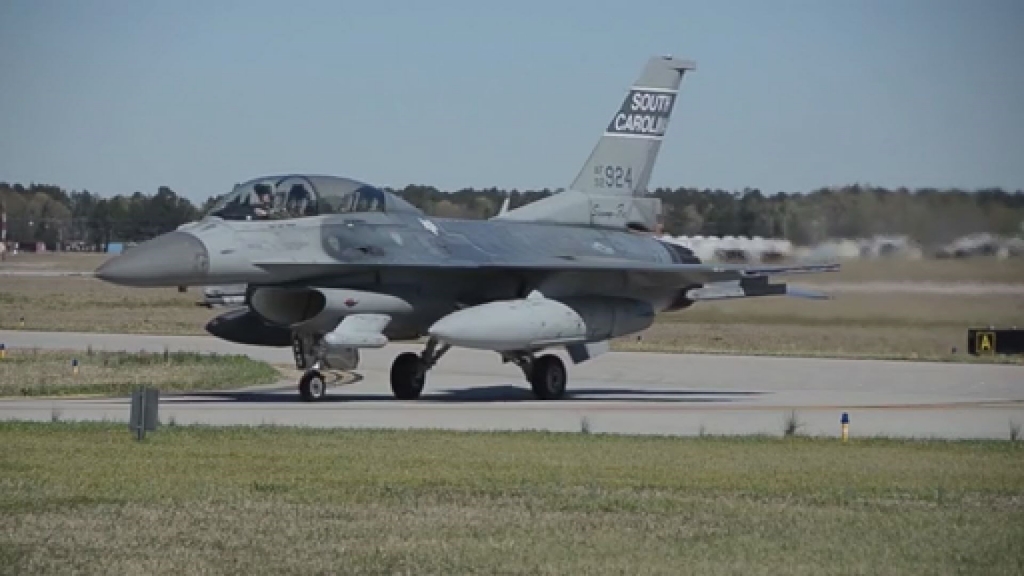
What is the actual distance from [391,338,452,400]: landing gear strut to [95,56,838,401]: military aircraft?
3cm

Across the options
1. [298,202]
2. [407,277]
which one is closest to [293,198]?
[298,202]

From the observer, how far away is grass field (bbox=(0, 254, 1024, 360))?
3216 centimetres


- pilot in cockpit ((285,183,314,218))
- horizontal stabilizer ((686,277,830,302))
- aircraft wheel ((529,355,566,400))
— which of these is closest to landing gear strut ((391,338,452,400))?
aircraft wheel ((529,355,566,400))

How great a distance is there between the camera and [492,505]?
1359cm

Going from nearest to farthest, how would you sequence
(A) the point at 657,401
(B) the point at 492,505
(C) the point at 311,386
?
(B) the point at 492,505, (C) the point at 311,386, (A) the point at 657,401

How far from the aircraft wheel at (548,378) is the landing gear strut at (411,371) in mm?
1544

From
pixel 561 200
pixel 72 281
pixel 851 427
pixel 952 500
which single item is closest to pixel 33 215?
pixel 72 281

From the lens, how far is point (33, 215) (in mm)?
104375

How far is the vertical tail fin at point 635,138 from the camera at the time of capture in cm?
3144

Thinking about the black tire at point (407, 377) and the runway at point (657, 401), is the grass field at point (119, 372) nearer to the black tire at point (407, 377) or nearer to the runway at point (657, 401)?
the runway at point (657, 401)

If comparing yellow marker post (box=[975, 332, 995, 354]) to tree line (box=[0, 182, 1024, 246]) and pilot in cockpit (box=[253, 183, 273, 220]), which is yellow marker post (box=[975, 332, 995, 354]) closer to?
tree line (box=[0, 182, 1024, 246])

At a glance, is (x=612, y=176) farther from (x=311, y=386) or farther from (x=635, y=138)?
(x=311, y=386)

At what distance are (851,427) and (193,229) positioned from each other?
9174 millimetres

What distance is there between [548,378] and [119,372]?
7.73 meters
